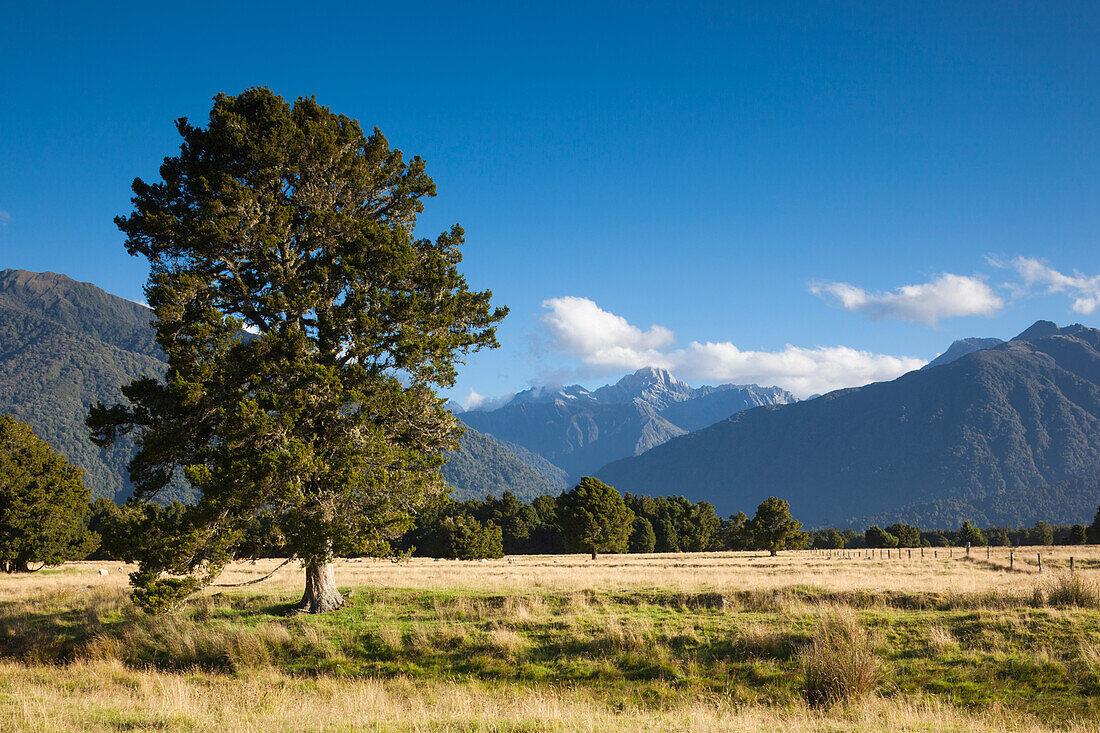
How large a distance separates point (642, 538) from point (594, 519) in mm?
34165

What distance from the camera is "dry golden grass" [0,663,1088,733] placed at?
888 centimetres

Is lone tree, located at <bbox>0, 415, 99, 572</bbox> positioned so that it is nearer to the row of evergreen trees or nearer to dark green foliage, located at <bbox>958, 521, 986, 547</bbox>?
the row of evergreen trees

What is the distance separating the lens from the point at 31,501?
42969 millimetres

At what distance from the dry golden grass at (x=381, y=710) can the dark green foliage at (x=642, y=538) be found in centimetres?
9233

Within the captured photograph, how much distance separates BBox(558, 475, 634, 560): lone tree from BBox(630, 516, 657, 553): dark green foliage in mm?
27483

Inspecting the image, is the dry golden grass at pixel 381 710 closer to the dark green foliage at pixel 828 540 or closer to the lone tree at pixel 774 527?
the lone tree at pixel 774 527

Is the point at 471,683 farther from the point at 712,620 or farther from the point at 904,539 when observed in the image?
the point at 904,539

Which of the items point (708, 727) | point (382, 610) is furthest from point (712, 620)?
point (382, 610)

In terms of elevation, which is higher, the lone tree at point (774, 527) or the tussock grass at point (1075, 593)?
the tussock grass at point (1075, 593)

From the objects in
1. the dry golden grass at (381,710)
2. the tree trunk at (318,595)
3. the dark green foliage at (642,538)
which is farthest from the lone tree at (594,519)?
the dry golden grass at (381,710)

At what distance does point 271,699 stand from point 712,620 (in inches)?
428

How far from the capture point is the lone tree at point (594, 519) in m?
70.6

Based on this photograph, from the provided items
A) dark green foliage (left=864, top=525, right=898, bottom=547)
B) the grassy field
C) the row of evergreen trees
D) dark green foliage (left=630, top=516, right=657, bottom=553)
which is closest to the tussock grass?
the grassy field

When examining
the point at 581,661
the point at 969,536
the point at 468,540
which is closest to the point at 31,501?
the point at 581,661
